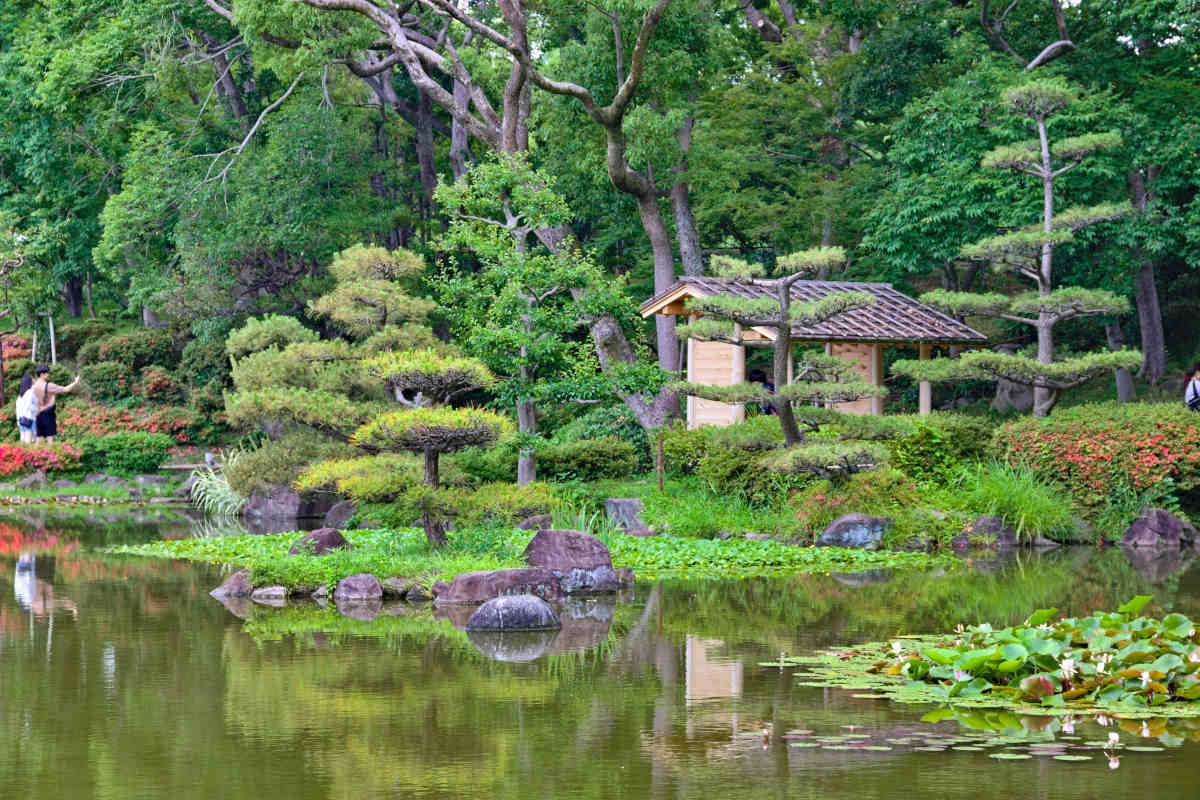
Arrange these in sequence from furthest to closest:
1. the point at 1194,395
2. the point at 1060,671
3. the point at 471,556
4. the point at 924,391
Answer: the point at 924,391
the point at 1194,395
the point at 471,556
the point at 1060,671

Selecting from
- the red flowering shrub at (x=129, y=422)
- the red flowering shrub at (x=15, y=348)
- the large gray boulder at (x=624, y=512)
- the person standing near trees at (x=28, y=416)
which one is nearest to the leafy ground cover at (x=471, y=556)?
the large gray boulder at (x=624, y=512)

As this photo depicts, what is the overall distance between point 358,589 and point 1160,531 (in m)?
10.1

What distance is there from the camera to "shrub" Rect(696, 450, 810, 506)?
58.2 ft

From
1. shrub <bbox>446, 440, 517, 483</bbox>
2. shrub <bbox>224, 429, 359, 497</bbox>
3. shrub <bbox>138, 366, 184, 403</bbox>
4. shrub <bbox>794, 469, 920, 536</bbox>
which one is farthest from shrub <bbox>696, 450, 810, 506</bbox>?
shrub <bbox>138, 366, 184, 403</bbox>

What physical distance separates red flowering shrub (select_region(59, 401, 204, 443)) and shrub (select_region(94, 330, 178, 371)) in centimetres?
234

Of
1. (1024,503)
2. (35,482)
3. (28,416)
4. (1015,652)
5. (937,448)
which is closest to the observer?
(1015,652)

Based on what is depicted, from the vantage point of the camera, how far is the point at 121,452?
1060 inches

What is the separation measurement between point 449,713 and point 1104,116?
1855cm

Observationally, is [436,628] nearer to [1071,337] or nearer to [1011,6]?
[1011,6]

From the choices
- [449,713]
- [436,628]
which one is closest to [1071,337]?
[436,628]

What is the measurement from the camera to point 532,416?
747 inches

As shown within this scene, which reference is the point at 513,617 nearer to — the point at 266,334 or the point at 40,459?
the point at 266,334

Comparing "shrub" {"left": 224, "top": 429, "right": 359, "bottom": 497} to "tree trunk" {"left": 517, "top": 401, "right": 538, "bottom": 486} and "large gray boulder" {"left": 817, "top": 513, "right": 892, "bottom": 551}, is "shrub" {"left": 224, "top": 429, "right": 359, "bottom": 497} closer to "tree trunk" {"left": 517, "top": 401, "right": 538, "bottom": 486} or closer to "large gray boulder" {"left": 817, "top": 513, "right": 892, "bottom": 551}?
"tree trunk" {"left": 517, "top": 401, "right": 538, "bottom": 486}

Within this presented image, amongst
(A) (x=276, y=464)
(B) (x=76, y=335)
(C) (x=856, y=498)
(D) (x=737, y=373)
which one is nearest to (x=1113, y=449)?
(C) (x=856, y=498)
